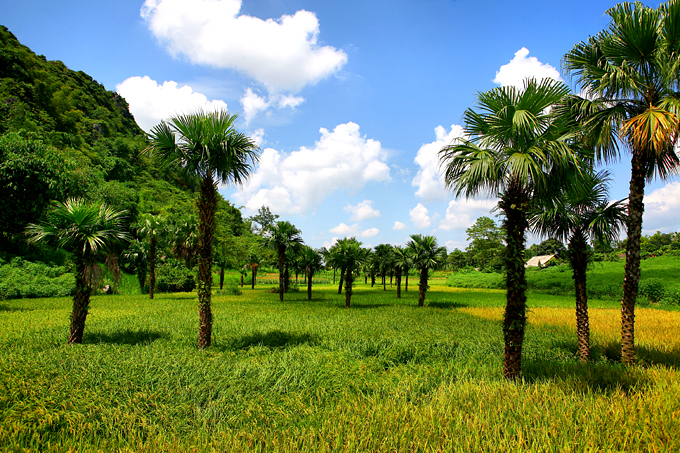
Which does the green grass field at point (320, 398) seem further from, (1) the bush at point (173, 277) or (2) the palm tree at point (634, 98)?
(1) the bush at point (173, 277)

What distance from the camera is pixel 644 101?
7926 mm

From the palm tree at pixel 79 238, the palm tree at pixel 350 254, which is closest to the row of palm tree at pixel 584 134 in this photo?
the palm tree at pixel 79 238

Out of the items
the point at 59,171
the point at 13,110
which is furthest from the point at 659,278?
the point at 13,110

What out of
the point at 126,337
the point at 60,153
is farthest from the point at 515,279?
the point at 60,153

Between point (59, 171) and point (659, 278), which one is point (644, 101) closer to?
point (659, 278)

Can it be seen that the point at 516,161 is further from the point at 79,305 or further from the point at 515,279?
the point at 79,305

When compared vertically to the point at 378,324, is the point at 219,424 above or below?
above

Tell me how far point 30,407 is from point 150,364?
99.0 inches

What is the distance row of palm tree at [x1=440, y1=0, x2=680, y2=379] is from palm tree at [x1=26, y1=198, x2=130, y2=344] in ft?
38.3

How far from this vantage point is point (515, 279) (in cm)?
701

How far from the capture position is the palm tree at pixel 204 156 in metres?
9.93

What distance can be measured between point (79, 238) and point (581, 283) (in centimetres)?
1691

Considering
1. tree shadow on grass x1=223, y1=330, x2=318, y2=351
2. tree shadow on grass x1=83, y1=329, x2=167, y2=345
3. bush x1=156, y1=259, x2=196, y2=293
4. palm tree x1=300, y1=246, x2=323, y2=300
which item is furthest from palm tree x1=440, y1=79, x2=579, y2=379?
bush x1=156, y1=259, x2=196, y2=293

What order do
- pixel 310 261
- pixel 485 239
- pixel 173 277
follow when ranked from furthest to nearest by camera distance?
pixel 485 239
pixel 173 277
pixel 310 261
